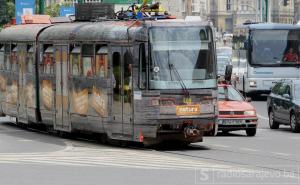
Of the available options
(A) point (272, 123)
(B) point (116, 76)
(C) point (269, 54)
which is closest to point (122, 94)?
(B) point (116, 76)

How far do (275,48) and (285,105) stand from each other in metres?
17.7

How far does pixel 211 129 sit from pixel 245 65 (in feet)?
94.0

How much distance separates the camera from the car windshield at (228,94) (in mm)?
31500

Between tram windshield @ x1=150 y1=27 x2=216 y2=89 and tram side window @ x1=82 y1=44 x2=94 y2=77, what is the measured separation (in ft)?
8.53

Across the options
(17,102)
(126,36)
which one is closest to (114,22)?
(126,36)

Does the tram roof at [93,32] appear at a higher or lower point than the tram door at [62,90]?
higher

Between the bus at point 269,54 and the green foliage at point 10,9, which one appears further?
the green foliage at point 10,9

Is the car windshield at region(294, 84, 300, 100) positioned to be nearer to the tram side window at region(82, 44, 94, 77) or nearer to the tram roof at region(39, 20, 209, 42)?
the tram roof at region(39, 20, 209, 42)

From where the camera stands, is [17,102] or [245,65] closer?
[17,102]

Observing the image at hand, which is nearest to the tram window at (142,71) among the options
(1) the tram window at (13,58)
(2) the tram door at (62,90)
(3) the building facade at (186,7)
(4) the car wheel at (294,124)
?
(2) the tram door at (62,90)

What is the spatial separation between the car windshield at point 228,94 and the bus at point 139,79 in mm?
5573

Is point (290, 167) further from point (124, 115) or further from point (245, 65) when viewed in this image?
point (245, 65)

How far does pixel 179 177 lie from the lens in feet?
56.7

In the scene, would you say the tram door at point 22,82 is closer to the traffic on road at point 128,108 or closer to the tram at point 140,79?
the traffic on road at point 128,108
